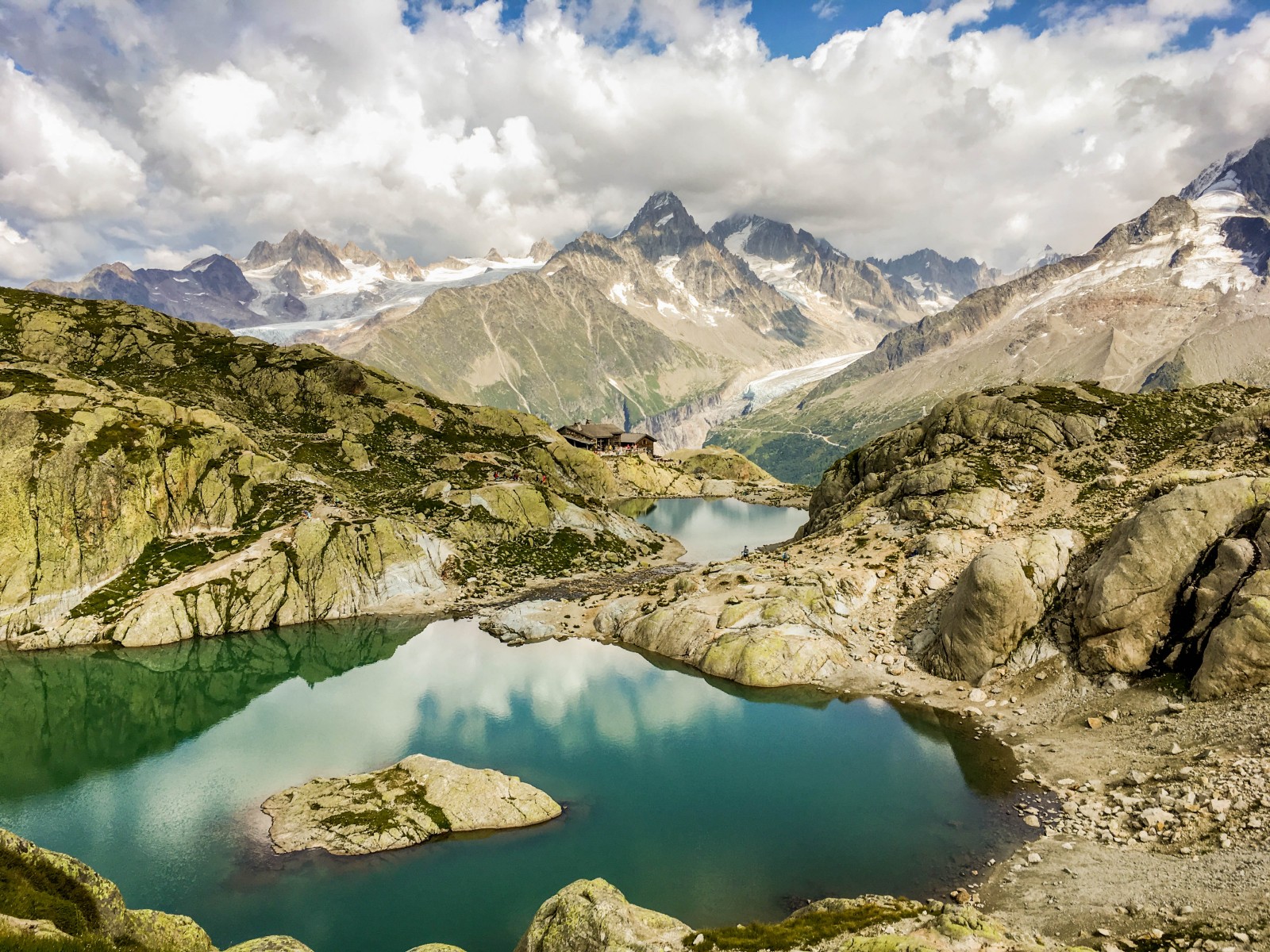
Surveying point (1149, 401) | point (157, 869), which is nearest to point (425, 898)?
point (157, 869)

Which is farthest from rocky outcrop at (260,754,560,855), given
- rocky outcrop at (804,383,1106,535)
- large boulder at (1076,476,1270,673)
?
rocky outcrop at (804,383,1106,535)

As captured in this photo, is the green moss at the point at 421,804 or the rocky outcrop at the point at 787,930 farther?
the green moss at the point at 421,804

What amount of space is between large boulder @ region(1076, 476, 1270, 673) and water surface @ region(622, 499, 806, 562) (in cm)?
7568

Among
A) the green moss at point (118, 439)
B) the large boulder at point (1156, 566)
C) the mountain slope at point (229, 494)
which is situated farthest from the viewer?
the green moss at point (118, 439)

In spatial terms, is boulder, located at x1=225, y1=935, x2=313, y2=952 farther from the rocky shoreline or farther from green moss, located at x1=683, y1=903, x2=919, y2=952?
the rocky shoreline

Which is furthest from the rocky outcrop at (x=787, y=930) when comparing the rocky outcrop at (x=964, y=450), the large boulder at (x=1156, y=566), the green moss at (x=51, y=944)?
the rocky outcrop at (x=964, y=450)

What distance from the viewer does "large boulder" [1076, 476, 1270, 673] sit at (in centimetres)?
5203

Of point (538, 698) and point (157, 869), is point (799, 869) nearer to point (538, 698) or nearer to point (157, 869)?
point (538, 698)

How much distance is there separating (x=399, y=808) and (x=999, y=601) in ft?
175

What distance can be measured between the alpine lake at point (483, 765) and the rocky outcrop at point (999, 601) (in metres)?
8.35

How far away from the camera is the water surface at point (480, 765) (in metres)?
37.3

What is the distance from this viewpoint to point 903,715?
59.6 metres

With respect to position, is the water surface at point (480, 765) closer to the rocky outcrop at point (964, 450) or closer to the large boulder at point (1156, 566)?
the large boulder at point (1156, 566)

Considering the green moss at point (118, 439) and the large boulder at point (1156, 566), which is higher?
the green moss at point (118, 439)
